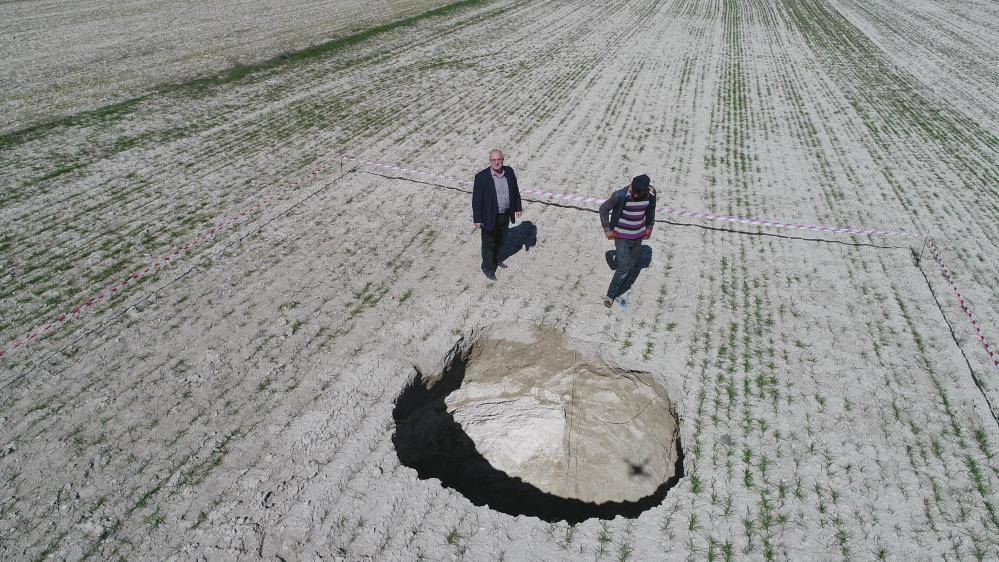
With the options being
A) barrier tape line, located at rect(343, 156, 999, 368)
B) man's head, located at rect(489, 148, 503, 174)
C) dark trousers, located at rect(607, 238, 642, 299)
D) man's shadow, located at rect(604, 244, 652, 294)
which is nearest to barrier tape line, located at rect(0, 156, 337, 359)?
barrier tape line, located at rect(343, 156, 999, 368)

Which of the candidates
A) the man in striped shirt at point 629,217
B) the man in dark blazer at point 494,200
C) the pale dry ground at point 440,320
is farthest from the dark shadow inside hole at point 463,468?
the man in striped shirt at point 629,217

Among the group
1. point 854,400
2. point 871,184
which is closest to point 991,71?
point 871,184

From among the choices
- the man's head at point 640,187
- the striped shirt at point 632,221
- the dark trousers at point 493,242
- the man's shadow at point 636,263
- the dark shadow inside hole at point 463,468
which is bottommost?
the dark shadow inside hole at point 463,468

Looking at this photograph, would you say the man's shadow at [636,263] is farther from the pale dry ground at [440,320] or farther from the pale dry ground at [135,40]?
the pale dry ground at [135,40]

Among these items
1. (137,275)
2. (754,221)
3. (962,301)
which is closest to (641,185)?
(754,221)

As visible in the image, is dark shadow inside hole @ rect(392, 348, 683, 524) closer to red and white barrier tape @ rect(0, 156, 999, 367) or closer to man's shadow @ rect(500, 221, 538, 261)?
man's shadow @ rect(500, 221, 538, 261)

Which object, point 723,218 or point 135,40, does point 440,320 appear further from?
point 135,40

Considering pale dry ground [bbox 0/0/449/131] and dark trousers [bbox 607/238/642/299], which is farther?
pale dry ground [bbox 0/0/449/131]
